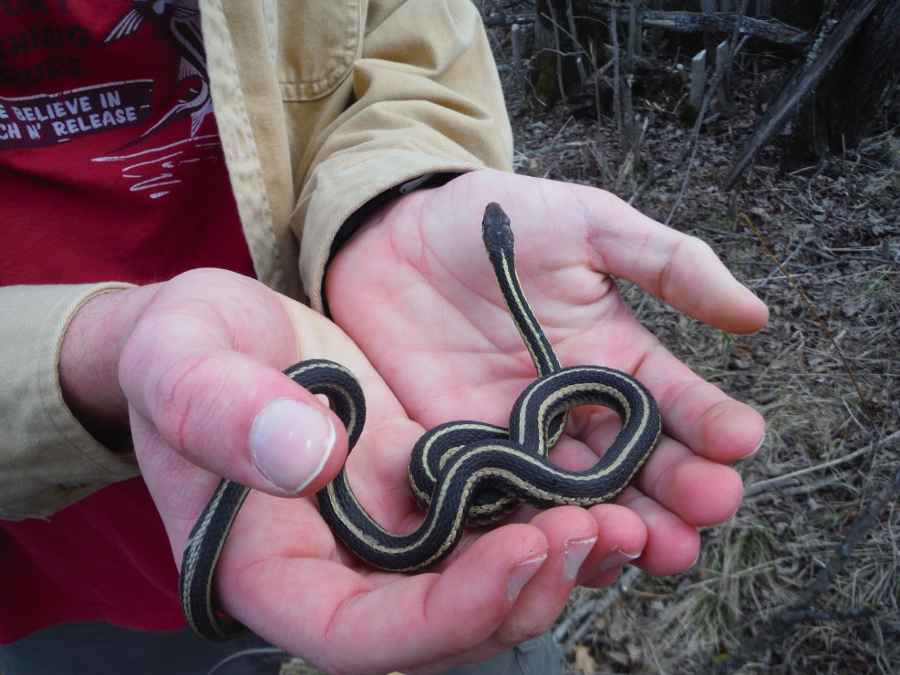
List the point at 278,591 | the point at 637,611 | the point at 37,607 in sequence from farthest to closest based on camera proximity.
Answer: the point at 637,611, the point at 37,607, the point at 278,591

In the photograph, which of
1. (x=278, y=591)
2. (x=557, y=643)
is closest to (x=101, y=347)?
(x=278, y=591)

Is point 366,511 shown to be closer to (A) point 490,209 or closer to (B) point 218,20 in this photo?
(A) point 490,209

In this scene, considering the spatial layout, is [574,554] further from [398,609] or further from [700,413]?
[700,413]

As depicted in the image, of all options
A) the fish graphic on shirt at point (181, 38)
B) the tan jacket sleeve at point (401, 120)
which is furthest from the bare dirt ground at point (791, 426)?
the fish graphic on shirt at point (181, 38)

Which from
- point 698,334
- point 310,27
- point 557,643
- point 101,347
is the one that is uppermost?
point 310,27

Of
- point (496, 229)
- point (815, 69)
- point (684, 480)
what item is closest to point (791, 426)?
point (684, 480)

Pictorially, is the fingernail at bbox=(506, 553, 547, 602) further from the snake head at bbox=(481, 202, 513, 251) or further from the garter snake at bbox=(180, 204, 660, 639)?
the snake head at bbox=(481, 202, 513, 251)
